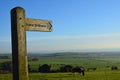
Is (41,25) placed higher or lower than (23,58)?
higher

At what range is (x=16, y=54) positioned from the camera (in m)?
6.80

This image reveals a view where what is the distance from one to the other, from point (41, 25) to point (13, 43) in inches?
37.7

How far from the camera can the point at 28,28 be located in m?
7.16

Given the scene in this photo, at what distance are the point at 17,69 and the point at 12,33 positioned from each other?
85 cm

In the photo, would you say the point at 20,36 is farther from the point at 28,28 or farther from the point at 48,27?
the point at 48,27

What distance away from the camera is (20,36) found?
6852 mm

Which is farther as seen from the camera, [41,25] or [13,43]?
[41,25]

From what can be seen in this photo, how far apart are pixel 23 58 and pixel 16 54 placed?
0.66ft

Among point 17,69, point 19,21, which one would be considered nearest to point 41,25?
point 19,21

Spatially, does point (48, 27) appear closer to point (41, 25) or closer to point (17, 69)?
point (41, 25)

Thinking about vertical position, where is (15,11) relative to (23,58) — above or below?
above

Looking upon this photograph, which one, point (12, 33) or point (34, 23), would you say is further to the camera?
point (34, 23)

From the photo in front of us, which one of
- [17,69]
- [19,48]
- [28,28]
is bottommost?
[17,69]

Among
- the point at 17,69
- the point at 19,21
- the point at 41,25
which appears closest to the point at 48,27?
the point at 41,25
